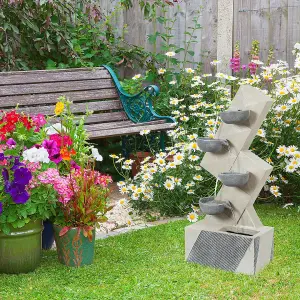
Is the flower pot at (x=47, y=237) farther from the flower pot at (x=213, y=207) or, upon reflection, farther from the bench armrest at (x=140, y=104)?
the bench armrest at (x=140, y=104)

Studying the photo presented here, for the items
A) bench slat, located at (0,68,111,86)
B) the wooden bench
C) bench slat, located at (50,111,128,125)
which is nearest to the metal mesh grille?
the wooden bench

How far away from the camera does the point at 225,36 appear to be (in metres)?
6.68

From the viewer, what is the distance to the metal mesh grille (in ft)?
12.0

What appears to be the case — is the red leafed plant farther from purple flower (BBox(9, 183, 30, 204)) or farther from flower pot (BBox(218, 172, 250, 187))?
flower pot (BBox(218, 172, 250, 187))

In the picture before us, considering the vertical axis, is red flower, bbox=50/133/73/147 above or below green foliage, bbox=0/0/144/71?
below

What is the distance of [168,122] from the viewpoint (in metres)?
6.22

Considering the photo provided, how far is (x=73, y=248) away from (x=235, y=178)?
98 centimetres

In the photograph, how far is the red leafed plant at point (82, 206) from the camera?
3.74m

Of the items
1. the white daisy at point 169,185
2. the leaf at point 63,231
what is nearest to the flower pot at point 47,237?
the leaf at point 63,231

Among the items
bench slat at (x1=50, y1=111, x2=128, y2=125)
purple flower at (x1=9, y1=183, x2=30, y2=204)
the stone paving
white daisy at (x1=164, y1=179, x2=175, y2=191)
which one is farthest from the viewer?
bench slat at (x1=50, y1=111, x2=128, y2=125)

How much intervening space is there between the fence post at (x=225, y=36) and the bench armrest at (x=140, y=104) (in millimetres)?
764

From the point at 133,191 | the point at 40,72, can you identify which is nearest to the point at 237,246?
the point at 133,191

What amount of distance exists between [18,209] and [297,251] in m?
1.66

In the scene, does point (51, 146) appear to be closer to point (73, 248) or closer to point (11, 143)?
point (11, 143)
